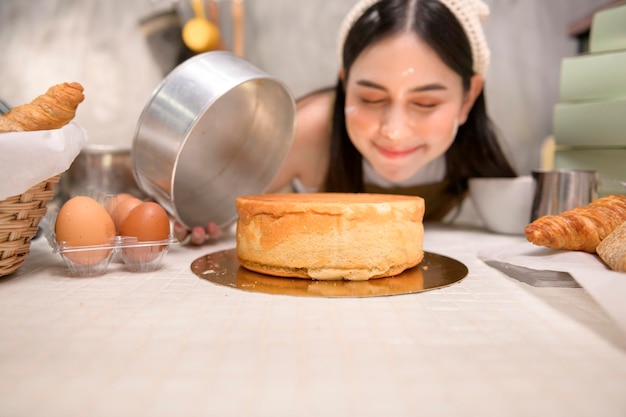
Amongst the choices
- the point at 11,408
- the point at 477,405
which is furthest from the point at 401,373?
the point at 11,408

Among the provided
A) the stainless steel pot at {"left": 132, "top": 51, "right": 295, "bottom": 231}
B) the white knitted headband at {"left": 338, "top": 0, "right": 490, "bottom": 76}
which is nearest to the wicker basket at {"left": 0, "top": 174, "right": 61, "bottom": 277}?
the stainless steel pot at {"left": 132, "top": 51, "right": 295, "bottom": 231}

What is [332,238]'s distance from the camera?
3.40 feet

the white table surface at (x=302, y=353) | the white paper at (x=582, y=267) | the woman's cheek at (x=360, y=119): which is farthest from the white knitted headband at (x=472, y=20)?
the white table surface at (x=302, y=353)

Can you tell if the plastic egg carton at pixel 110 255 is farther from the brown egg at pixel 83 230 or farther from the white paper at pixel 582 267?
the white paper at pixel 582 267

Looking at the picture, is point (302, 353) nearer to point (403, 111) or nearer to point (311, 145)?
point (403, 111)

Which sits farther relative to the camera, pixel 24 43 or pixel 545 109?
pixel 545 109

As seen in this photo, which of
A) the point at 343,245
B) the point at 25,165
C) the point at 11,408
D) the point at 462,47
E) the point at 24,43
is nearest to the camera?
the point at 11,408

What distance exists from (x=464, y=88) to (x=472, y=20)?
226 millimetres

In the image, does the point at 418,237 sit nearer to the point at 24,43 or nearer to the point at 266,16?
the point at 266,16

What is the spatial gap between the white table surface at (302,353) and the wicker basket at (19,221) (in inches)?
2.3

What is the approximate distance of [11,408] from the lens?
539 millimetres

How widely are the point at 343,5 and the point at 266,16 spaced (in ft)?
1.02

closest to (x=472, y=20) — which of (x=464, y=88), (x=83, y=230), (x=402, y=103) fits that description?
(x=464, y=88)

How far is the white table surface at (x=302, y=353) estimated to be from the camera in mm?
554
